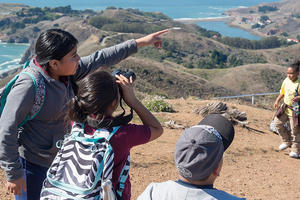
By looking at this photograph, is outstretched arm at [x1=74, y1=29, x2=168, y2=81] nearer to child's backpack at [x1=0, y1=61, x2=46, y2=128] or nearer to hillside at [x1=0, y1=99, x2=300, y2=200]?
child's backpack at [x1=0, y1=61, x2=46, y2=128]

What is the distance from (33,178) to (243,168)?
415 cm

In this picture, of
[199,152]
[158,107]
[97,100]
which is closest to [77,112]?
[97,100]

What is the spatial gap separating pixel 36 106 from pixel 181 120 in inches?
248

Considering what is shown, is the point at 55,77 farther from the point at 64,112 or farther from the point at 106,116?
the point at 106,116

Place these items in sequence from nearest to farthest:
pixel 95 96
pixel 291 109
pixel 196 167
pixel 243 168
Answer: pixel 196 167, pixel 95 96, pixel 243 168, pixel 291 109

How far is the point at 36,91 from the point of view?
2.30 meters

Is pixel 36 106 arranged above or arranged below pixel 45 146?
above

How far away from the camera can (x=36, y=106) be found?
2.34 metres

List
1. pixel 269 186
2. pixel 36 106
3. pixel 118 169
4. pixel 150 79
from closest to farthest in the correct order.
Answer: pixel 118 169
pixel 36 106
pixel 269 186
pixel 150 79

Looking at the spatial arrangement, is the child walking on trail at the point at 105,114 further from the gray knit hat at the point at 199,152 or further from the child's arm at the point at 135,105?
the gray knit hat at the point at 199,152

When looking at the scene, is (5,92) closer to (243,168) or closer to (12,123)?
(12,123)

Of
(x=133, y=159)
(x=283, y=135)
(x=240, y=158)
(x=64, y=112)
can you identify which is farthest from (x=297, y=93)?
(x=64, y=112)

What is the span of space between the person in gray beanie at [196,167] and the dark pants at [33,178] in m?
0.93

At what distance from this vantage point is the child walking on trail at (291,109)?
6.11 metres
